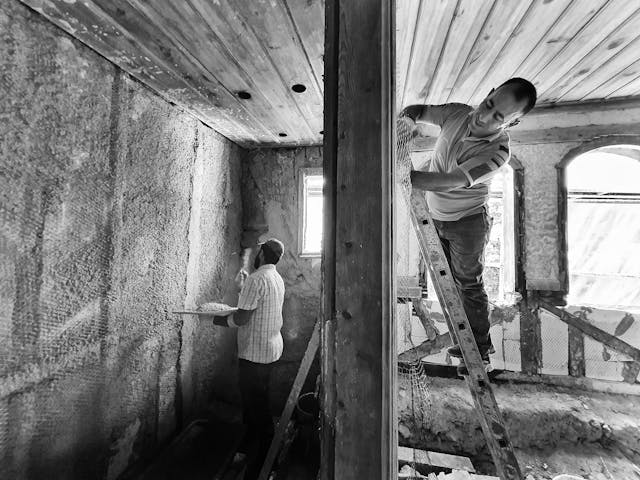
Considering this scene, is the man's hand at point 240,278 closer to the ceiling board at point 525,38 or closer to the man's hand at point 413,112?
the man's hand at point 413,112

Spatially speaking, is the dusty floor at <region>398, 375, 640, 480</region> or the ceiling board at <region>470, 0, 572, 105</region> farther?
the dusty floor at <region>398, 375, 640, 480</region>

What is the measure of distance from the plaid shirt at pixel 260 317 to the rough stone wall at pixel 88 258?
0.76 meters

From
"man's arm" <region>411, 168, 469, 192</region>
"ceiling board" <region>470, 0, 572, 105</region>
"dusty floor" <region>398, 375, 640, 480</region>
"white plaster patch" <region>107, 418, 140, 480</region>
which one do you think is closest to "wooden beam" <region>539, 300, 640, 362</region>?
"dusty floor" <region>398, 375, 640, 480</region>

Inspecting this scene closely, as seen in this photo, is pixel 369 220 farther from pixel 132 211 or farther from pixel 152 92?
pixel 152 92

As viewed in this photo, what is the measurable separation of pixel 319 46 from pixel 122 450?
318 cm

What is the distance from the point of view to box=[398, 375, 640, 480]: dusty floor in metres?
2.37

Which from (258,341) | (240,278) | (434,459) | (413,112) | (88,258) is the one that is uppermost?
(413,112)

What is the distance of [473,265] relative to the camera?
1.71 metres

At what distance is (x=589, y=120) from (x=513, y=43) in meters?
1.78

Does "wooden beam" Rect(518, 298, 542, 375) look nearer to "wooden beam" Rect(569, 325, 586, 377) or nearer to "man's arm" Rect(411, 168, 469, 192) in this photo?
"wooden beam" Rect(569, 325, 586, 377)

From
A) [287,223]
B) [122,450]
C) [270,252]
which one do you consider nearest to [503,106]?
[270,252]

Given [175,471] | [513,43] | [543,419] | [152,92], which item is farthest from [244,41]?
[543,419]

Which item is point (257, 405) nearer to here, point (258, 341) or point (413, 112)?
point (258, 341)

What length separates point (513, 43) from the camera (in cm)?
178
